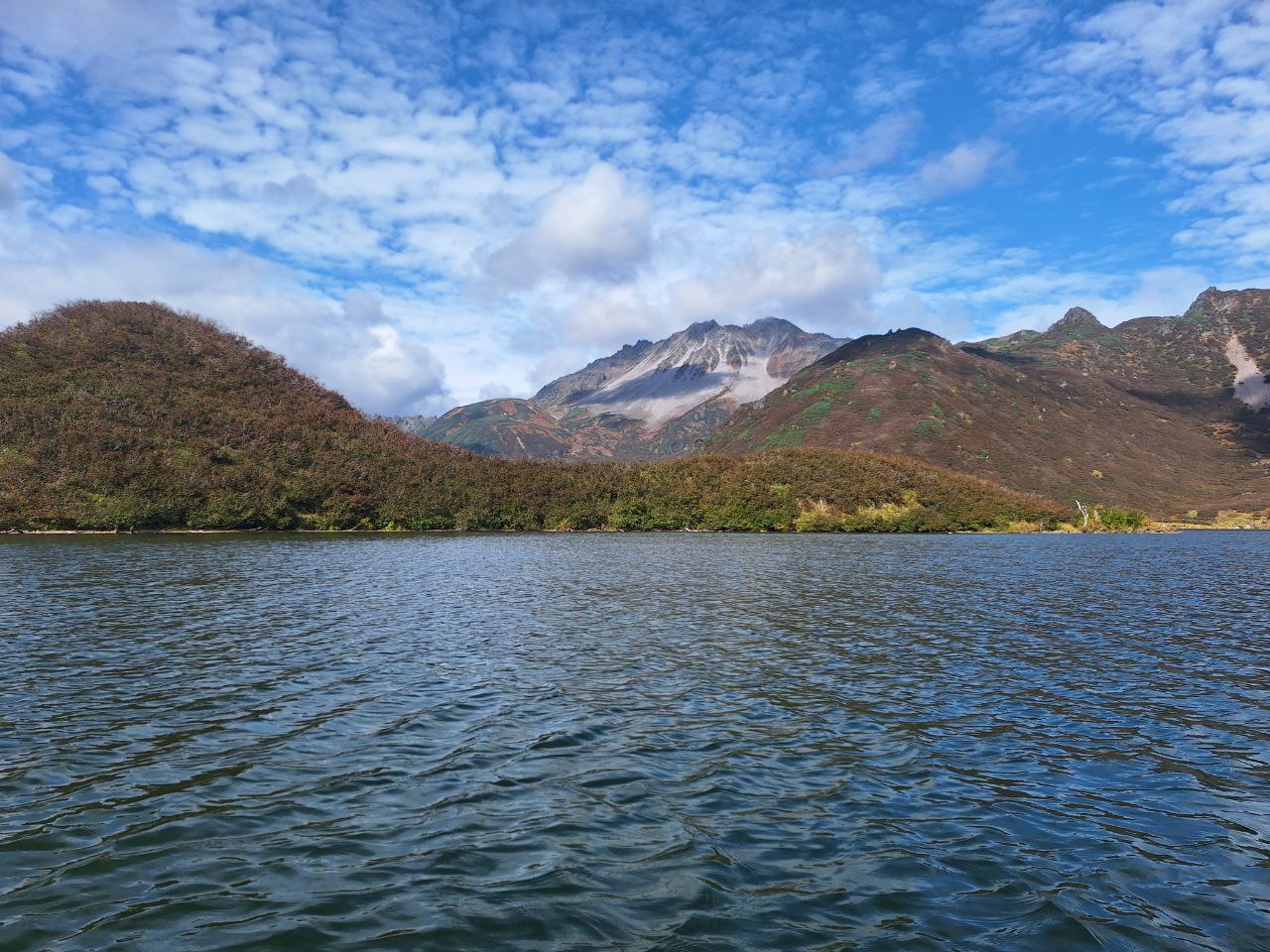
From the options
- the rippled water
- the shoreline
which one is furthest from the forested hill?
the rippled water

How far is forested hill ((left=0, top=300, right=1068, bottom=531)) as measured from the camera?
93.4m

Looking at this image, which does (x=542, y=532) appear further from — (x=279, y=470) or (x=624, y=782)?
(x=624, y=782)

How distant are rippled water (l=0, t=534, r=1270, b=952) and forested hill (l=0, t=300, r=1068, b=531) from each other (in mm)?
76213

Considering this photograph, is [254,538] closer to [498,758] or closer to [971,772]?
[498,758]

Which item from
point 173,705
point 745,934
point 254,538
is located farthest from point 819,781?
point 254,538

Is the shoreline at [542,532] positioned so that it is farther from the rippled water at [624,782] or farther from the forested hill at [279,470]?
the rippled water at [624,782]

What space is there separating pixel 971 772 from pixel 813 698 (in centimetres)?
518

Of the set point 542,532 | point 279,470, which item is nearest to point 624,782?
point 542,532

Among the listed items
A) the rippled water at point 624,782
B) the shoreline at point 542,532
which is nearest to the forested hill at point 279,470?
the shoreline at point 542,532

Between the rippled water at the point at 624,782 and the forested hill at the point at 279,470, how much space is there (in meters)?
76.2

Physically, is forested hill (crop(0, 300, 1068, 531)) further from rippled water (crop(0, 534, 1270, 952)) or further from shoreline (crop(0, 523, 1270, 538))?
rippled water (crop(0, 534, 1270, 952))

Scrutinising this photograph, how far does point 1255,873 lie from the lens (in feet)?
31.4

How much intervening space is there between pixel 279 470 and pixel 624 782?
4351 inches

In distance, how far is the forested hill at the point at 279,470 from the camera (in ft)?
307
